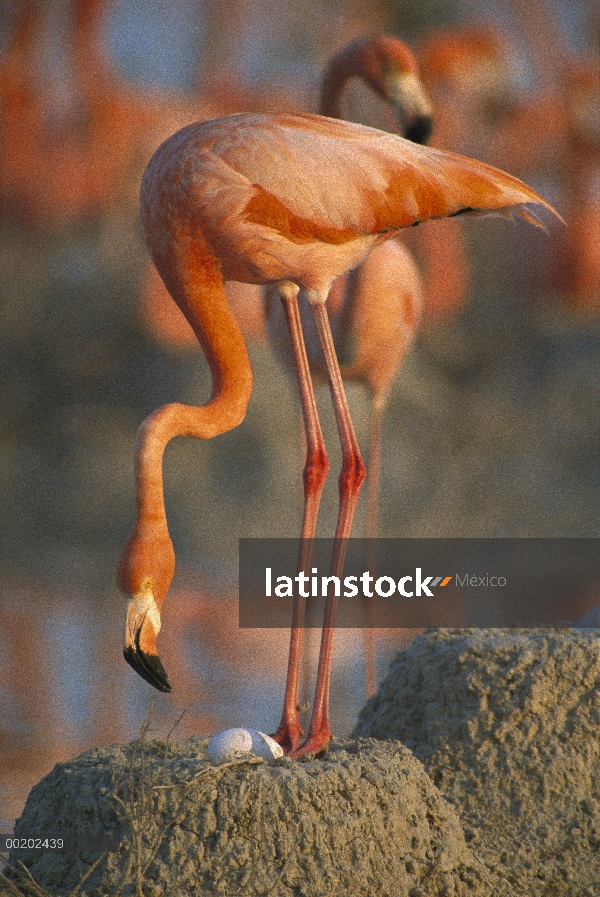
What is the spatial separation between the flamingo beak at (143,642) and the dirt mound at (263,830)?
0.82ft

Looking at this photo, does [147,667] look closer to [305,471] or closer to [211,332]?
[305,471]

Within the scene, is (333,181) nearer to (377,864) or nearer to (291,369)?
(291,369)

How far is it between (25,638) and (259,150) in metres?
1.90

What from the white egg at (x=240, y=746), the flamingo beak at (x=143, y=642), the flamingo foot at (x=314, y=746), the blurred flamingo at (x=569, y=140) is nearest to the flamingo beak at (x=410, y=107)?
the blurred flamingo at (x=569, y=140)

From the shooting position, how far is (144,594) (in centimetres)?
271

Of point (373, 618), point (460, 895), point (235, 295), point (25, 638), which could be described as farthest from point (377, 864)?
point (235, 295)

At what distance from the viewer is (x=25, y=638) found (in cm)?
378

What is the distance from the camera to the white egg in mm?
2402

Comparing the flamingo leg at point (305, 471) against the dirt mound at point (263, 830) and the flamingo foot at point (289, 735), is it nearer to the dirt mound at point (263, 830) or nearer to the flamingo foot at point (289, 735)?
the flamingo foot at point (289, 735)

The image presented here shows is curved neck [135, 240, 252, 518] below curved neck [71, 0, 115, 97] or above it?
below

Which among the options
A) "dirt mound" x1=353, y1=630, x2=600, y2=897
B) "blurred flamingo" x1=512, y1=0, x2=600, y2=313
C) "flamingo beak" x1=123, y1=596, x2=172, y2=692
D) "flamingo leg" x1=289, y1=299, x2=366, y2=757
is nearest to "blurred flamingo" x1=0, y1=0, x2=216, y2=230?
"flamingo leg" x1=289, y1=299, x2=366, y2=757

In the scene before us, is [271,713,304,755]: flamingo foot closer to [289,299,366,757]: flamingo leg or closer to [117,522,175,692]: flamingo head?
[289,299,366,757]: flamingo leg

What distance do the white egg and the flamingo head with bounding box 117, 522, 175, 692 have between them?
0.27m

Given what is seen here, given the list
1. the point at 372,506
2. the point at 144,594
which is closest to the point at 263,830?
the point at 144,594
